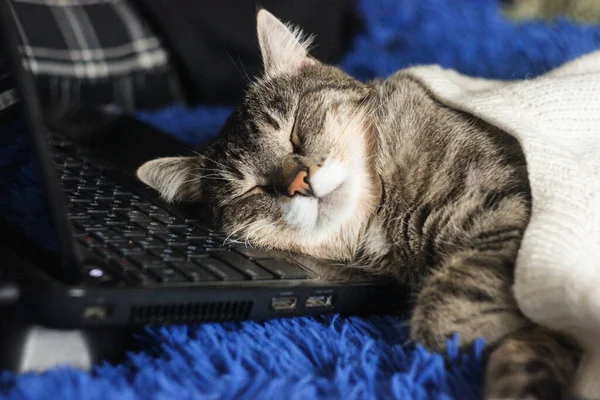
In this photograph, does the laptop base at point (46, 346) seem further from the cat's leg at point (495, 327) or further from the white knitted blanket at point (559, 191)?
the white knitted blanket at point (559, 191)

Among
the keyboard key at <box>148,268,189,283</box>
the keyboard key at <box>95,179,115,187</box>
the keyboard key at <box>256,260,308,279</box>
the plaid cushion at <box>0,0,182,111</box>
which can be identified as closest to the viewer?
the keyboard key at <box>148,268,189,283</box>

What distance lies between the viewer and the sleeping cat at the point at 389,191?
2.93ft

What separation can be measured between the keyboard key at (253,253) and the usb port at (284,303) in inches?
6.0

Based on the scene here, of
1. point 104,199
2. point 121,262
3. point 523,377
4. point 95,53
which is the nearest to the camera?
point 523,377

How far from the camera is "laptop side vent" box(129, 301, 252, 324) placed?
83 cm

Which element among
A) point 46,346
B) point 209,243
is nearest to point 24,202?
point 46,346

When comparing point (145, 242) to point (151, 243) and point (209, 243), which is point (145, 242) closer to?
point (151, 243)

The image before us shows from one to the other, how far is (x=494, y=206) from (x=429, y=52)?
3.46ft

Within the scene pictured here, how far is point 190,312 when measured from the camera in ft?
2.84

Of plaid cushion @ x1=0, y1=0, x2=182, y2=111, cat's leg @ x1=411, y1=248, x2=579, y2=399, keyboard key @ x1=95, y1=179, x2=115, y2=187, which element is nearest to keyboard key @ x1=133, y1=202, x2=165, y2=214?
keyboard key @ x1=95, y1=179, x2=115, y2=187

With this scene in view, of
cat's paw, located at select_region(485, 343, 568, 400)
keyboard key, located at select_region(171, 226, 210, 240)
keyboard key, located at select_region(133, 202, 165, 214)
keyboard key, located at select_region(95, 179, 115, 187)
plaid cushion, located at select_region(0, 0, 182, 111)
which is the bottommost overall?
cat's paw, located at select_region(485, 343, 568, 400)

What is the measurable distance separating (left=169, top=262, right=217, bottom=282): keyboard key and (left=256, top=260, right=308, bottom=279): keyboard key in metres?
0.12

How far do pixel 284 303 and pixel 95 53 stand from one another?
1.50m

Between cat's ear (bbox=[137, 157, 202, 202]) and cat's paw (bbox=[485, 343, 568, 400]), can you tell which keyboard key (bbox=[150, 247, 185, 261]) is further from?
cat's paw (bbox=[485, 343, 568, 400])
